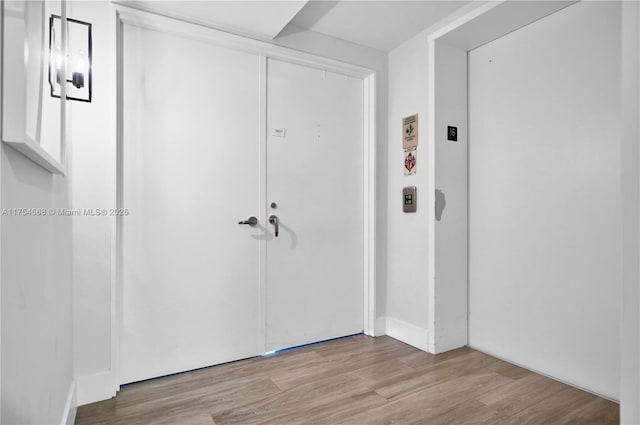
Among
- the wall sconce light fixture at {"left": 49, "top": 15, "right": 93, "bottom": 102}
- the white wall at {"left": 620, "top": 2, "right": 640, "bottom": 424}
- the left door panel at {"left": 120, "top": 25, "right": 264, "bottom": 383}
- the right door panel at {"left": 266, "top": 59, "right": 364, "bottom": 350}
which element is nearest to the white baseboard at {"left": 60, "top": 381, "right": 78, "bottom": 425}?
the left door panel at {"left": 120, "top": 25, "right": 264, "bottom": 383}

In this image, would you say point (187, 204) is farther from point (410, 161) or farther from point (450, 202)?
point (450, 202)

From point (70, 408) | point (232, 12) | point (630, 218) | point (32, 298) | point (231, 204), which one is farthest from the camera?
point (231, 204)

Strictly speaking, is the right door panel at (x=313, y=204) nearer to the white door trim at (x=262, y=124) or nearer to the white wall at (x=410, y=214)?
the white door trim at (x=262, y=124)

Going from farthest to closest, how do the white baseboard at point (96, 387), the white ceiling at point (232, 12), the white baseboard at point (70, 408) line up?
the white ceiling at point (232, 12)
the white baseboard at point (96, 387)
the white baseboard at point (70, 408)

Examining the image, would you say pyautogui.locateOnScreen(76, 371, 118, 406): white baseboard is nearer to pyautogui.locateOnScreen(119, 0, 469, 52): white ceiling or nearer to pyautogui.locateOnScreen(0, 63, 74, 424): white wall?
pyautogui.locateOnScreen(0, 63, 74, 424): white wall

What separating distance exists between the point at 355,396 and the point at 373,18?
236 cm

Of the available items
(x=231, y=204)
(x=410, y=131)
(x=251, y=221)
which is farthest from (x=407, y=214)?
(x=231, y=204)

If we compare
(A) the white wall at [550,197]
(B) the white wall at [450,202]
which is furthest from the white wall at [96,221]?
(A) the white wall at [550,197]

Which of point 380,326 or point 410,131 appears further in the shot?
point 380,326

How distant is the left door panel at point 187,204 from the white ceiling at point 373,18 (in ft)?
1.68

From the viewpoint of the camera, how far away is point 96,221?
190 cm

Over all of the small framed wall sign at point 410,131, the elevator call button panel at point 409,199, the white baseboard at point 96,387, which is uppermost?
the small framed wall sign at point 410,131

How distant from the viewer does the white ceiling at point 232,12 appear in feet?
6.48

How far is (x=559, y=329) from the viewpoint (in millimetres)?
2086
